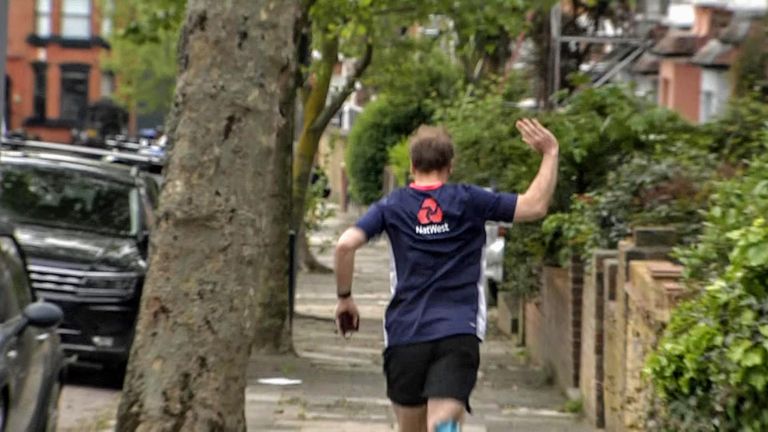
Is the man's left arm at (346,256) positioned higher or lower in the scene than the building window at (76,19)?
lower

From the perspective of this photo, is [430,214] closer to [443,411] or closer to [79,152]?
[443,411]

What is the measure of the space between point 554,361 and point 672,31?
49.5 ft

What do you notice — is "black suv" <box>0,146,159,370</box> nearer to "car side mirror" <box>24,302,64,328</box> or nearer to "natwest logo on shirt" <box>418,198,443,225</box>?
"car side mirror" <box>24,302,64,328</box>

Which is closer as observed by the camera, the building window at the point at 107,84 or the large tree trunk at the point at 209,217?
the large tree trunk at the point at 209,217

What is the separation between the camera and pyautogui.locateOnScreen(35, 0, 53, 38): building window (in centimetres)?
7894

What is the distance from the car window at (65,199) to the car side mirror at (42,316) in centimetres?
659

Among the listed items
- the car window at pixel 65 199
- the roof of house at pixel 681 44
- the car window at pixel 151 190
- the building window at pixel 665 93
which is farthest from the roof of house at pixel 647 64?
the car window at pixel 65 199

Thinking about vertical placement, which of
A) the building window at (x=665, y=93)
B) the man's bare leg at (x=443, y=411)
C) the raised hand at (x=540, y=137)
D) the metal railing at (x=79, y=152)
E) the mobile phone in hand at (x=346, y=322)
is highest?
the building window at (x=665, y=93)

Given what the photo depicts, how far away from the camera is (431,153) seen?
7977 millimetres

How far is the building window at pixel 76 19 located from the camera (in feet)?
258

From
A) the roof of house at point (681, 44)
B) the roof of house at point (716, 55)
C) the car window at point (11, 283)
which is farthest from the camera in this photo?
the roof of house at point (681, 44)

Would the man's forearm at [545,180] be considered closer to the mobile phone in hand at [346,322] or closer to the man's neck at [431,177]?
the man's neck at [431,177]

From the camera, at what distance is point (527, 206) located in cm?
793

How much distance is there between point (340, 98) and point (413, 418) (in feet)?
46.3
